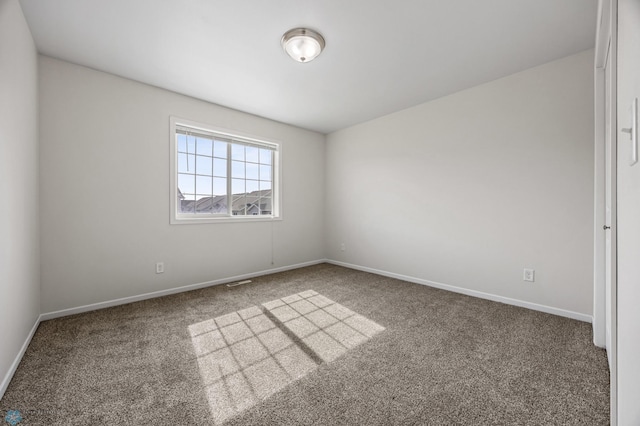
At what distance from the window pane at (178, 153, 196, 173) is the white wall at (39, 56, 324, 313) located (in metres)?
0.23

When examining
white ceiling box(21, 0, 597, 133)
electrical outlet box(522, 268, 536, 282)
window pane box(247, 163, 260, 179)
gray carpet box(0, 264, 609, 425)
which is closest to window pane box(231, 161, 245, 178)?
window pane box(247, 163, 260, 179)

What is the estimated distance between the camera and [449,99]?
3453 mm

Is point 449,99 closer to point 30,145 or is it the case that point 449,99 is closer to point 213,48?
point 213,48

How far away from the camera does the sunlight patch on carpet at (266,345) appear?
1632 millimetres

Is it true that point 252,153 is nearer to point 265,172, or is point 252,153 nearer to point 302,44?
point 265,172

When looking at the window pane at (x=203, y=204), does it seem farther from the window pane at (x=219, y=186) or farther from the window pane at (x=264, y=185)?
the window pane at (x=264, y=185)

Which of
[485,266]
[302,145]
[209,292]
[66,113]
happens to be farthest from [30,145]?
[485,266]

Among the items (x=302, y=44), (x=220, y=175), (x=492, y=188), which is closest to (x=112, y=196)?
(x=220, y=175)

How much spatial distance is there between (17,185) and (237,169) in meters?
2.39

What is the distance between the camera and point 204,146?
3.74 meters

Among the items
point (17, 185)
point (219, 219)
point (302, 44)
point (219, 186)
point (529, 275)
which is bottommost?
point (529, 275)

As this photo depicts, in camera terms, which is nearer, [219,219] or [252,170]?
[219,219]

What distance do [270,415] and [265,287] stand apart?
89.8 inches
